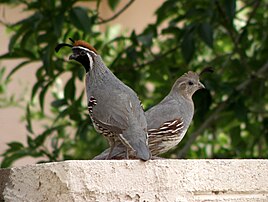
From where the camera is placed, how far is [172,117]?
11.9 feet

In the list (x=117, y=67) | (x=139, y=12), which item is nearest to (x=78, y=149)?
(x=117, y=67)

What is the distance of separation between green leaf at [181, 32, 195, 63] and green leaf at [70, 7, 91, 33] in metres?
0.58

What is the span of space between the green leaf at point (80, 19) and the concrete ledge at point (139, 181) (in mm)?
2018

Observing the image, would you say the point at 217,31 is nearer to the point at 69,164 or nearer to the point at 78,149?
the point at 78,149

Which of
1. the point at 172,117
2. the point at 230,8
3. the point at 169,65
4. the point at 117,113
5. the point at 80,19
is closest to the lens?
the point at 117,113

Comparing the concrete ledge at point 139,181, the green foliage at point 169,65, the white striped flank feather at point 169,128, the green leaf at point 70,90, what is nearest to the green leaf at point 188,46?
the green foliage at point 169,65

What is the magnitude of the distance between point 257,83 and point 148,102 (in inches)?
35.2

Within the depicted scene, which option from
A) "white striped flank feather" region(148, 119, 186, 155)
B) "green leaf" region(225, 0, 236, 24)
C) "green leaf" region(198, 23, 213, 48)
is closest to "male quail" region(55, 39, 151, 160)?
"white striped flank feather" region(148, 119, 186, 155)

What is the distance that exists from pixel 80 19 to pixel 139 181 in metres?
2.26

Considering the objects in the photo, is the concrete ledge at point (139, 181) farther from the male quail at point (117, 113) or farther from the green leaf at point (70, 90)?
the green leaf at point (70, 90)

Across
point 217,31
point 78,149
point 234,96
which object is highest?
point 217,31

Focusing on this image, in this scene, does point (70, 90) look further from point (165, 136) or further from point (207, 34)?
point (165, 136)

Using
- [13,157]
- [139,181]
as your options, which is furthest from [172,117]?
[13,157]

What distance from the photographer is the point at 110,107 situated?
302 cm
